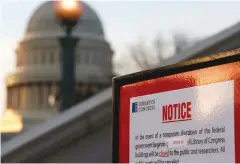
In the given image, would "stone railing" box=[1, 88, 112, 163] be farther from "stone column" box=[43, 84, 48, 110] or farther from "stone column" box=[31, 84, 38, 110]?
"stone column" box=[31, 84, 38, 110]

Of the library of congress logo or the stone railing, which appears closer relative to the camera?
the library of congress logo

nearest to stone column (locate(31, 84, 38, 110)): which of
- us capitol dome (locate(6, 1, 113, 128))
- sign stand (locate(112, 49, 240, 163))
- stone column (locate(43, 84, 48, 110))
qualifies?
us capitol dome (locate(6, 1, 113, 128))

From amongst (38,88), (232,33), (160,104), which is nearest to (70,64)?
(232,33)

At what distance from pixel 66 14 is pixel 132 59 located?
116 feet

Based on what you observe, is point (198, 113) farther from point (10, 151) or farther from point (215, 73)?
point (10, 151)

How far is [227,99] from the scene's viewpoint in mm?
2475

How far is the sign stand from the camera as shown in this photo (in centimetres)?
246

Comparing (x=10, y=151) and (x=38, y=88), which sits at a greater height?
(x=38, y=88)

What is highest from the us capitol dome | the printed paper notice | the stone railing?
the us capitol dome

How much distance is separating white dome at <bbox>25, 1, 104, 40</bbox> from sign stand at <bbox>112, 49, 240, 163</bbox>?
72862 millimetres

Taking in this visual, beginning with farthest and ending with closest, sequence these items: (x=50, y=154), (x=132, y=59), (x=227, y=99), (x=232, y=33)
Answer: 1. (x=132, y=59)
2. (x=50, y=154)
3. (x=232, y=33)
4. (x=227, y=99)

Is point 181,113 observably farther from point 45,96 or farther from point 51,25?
point 51,25

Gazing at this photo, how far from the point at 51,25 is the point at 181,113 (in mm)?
74549

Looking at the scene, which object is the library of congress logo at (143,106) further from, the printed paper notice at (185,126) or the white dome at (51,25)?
the white dome at (51,25)
